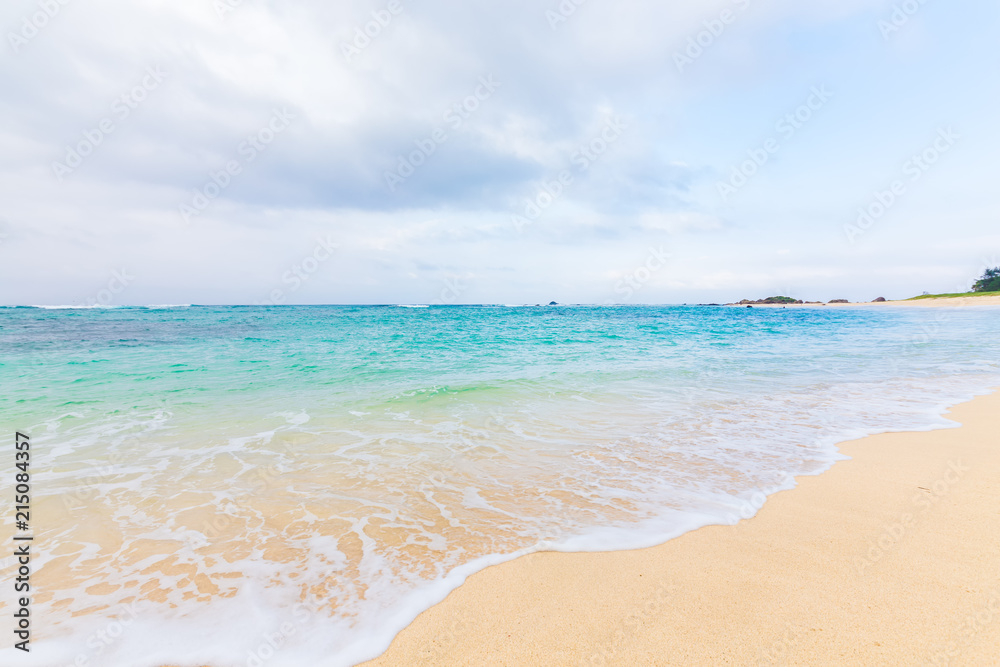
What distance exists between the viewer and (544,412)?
7.68m

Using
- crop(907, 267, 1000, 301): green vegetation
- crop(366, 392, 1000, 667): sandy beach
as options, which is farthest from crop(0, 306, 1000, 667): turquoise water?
crop(907, 267, 1000, 301): green vegetation

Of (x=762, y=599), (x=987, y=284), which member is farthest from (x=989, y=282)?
(x=762, y=599)

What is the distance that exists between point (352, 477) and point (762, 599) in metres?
4.01

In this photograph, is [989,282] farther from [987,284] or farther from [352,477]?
[352,477]

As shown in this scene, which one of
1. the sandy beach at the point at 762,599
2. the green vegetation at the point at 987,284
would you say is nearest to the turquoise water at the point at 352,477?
the sandy beach at the point at 762,599

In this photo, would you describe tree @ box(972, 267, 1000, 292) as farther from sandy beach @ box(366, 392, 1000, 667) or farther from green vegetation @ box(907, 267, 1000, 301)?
sandy beach @ box(366, 392, 1000, 667)

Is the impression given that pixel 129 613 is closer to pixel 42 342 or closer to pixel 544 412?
pixel 544 412

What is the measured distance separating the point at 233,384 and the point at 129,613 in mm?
8312

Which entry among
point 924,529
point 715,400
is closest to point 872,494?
point 924,529

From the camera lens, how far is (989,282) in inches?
2803

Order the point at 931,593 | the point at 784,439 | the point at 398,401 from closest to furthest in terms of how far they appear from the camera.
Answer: the point at 931,593 → the point at 784,439 → the point at 398,401

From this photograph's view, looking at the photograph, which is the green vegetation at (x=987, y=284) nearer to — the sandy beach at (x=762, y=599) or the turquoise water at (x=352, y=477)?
the turquoise water at (x=352, y=477)

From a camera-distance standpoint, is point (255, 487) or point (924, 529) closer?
point (924, 529)

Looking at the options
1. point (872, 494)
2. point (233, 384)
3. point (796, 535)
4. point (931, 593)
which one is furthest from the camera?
point (233, 384)
